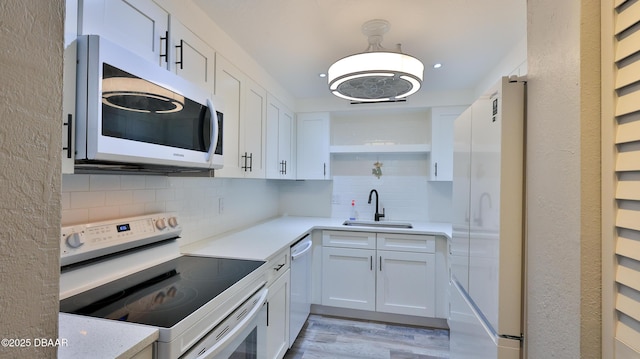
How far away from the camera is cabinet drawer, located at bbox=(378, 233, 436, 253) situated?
2.60 metres

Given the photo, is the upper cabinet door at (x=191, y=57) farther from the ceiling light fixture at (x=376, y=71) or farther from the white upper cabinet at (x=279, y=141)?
the white upper cabinet at (x=279, y=141)

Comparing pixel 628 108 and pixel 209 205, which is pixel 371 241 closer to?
pixel 209 205

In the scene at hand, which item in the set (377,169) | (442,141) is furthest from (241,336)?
(442,141)

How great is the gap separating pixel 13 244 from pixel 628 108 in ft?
3.44

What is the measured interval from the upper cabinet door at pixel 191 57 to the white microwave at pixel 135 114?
190mm

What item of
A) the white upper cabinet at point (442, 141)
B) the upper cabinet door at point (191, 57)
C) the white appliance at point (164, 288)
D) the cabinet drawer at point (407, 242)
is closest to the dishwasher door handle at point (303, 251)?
the white appliance at point (164, 288)

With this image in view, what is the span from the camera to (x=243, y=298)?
4.48ft

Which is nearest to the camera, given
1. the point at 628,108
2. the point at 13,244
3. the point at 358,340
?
the point at 13,244

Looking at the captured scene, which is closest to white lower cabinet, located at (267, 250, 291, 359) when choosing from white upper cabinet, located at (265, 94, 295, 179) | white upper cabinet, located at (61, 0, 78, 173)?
white upper cabinet, located at (265, 94, 295, 179)

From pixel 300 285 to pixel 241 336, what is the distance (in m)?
1.11

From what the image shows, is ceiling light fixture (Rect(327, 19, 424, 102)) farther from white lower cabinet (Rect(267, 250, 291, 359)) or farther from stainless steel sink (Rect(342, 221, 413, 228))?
stainless steel sink (Rect(342, 221, 413, 228))

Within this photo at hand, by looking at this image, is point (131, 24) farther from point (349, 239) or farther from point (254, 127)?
point (349, 239)

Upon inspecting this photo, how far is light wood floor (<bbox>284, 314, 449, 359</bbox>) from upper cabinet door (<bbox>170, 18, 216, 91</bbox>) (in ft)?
6.76

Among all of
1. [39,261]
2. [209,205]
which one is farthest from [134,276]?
[39,261]
